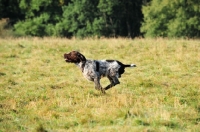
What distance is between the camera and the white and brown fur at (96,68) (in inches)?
456

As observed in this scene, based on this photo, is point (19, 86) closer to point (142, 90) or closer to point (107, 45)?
point (142, 90)

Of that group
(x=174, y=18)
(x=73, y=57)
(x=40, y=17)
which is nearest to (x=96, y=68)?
(x=73, y=57)

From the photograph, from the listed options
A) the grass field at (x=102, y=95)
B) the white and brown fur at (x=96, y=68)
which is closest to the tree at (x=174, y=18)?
the grass field at (x=102, y=95)

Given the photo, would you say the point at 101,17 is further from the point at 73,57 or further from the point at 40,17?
the point at 73,57

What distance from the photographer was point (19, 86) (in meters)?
13.4

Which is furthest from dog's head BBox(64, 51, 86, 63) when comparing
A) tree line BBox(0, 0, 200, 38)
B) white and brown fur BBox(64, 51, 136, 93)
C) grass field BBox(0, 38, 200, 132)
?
tree line BBox(0, 0, 200, 38)

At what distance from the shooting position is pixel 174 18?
154 ft

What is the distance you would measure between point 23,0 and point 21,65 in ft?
119

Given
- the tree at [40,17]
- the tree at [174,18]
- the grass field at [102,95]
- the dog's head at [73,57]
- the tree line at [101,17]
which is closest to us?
the grass field at [102,95]

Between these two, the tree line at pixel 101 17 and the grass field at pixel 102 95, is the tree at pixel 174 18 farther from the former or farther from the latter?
the grass field at pixel 102 95

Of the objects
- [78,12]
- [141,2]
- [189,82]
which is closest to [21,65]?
[189,82]

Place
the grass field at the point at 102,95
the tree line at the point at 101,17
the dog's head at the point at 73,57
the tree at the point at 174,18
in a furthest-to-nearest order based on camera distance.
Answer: the tree line at the point at 101,17, the tree at the point at 174,18, the dog's head at the point at 73,57, the grass field at the point at 102,95

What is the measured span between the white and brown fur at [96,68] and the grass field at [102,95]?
1.40 feet

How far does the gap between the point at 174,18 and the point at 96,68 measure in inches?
1447
